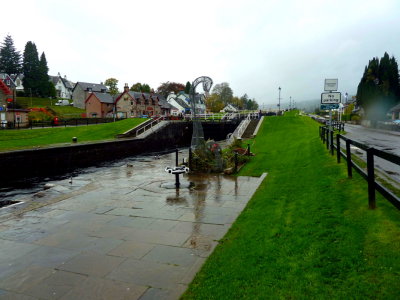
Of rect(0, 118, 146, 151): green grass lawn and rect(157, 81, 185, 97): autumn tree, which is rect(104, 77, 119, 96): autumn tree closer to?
rect(157, 81, 185, 97): autumn tree

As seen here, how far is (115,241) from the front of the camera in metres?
6.20

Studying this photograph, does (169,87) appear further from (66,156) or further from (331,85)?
(331,85)

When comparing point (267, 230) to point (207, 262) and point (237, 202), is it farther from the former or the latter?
point (237, 202)

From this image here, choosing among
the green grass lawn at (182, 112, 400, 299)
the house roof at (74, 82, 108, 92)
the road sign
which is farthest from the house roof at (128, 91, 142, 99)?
the green grass lawn at (182, 112, 400, 299)

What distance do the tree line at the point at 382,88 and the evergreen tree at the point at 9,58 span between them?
103 metres

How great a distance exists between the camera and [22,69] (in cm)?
9988

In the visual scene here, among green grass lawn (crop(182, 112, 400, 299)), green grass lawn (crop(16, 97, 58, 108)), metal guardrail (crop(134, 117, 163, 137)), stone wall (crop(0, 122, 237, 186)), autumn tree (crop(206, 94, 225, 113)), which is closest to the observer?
green grass lawn (crop(182, 112, 400, 299))

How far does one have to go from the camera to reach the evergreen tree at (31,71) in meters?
92.4

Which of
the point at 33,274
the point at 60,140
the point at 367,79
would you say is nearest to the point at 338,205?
the point at 33,274

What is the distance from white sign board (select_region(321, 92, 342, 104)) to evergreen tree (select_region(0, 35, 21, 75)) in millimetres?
112198

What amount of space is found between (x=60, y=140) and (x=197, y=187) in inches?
785

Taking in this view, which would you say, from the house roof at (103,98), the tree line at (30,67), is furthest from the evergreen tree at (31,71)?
the house roof at (103,98)

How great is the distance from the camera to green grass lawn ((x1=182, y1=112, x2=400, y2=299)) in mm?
3682

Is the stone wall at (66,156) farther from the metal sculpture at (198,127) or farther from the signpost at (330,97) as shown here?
the signpost at (330,97)
